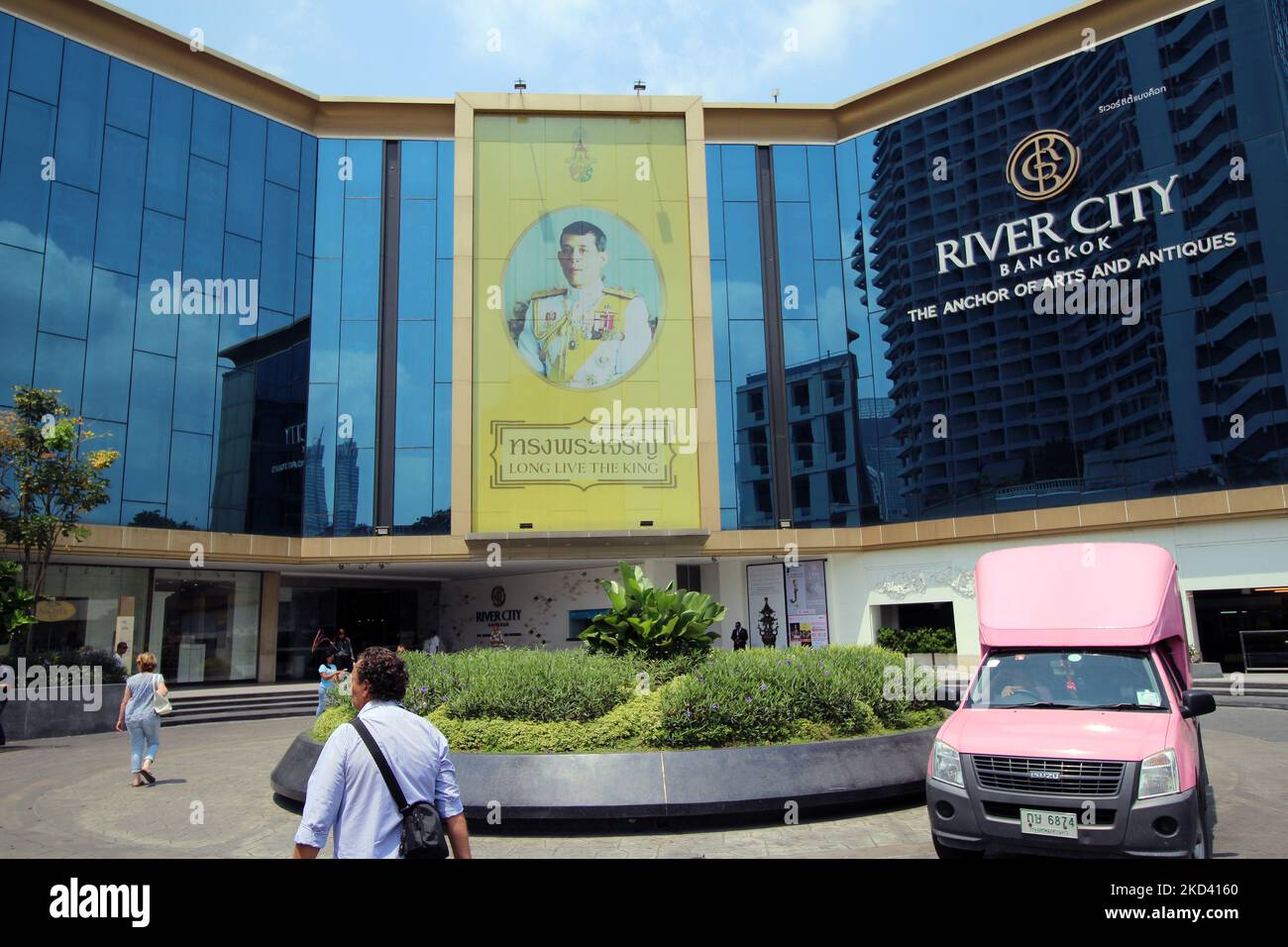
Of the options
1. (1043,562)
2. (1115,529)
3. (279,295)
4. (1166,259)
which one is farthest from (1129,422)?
(279,295)

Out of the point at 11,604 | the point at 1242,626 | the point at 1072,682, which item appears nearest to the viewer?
the point at 1072,682

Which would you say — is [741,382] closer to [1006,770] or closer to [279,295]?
[279,295]

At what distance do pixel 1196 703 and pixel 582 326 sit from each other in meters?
24.8

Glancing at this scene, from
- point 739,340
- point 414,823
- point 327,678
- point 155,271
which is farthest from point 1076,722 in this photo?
point 155,271

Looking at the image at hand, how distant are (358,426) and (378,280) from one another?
524cm

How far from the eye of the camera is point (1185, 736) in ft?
21.3

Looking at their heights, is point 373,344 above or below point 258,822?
above

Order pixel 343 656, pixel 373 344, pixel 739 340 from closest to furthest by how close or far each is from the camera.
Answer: pixel 343 656 < pixel 373 344 < pixel 739 340

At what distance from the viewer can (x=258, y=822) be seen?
9.27m

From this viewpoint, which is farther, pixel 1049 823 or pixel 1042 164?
pixel 1042 164

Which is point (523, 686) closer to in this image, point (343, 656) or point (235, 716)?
point (343, 656)

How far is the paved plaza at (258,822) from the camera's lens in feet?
25.3

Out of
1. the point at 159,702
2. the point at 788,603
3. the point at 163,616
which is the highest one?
the point at 163,616
